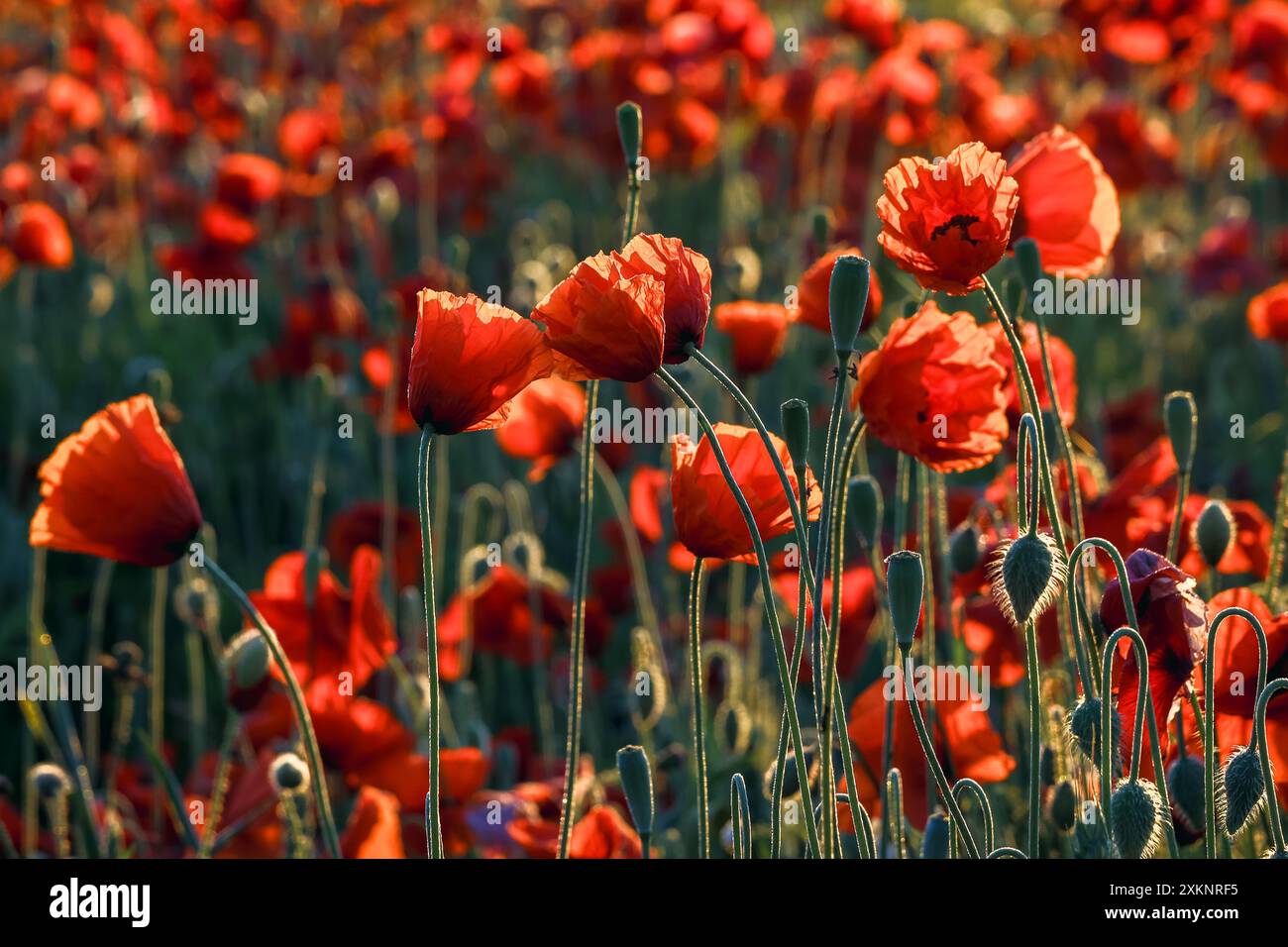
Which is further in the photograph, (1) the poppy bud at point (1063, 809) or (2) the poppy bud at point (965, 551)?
(2) the poppy bud at point (965, 551)

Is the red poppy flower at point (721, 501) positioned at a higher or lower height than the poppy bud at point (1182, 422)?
lower

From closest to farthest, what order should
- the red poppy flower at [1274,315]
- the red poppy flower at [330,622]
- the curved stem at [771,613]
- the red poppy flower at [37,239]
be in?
the curved stem at [771,613], the red poppy flower at [330,622], the red poppy flower at [1274,315], the red poppy flower at [37,239]

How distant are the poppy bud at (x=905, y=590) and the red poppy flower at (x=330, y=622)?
0.72 meters

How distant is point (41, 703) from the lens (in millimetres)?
2447

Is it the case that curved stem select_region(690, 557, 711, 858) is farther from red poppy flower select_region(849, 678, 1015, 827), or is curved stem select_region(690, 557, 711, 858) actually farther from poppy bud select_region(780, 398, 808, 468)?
red poppy flower select_region(849, 678, 1015, 827)

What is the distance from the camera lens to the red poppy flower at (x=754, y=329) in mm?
1759

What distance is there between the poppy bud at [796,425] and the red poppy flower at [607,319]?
0.10 m

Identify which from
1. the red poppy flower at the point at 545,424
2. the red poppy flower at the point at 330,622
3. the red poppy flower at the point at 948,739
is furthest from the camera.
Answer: the red poppy flower at the point at 545,424

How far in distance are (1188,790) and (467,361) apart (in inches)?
23.1

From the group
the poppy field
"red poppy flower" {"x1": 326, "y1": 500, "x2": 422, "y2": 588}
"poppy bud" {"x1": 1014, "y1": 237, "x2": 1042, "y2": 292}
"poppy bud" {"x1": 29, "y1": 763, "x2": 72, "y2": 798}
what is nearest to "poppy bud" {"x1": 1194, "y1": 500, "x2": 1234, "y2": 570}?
the poppy field

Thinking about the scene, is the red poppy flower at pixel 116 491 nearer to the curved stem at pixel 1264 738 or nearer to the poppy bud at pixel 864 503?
the poppy bud at pixel 864 503

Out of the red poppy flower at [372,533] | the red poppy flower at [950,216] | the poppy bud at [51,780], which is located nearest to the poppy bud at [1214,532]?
the red poppy flower at [950,216]

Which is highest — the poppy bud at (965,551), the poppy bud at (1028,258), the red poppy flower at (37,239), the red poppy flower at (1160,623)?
the red poppy flower at (37,239)
